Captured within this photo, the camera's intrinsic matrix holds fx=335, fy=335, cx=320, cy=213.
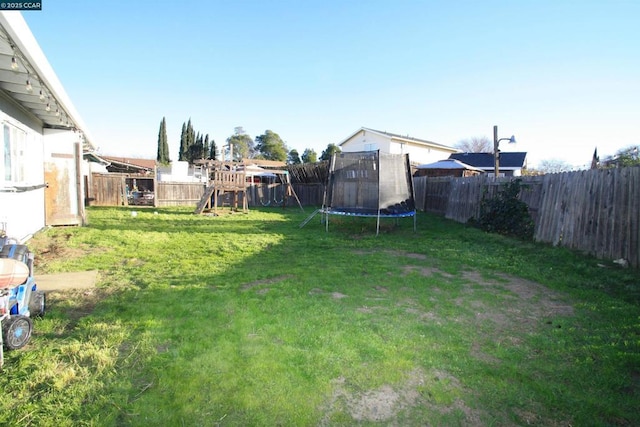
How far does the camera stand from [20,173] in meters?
6.83

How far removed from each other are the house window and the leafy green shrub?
35.5 ft

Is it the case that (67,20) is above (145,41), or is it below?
below

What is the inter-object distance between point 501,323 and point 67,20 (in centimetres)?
872

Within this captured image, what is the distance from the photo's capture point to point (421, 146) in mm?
31156

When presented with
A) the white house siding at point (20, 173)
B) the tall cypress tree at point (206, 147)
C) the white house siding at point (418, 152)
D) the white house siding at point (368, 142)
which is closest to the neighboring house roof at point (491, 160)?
the white house siding at point (418, 152)

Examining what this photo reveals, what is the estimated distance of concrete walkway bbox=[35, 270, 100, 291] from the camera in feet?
13.8

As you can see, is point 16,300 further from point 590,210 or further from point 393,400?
point 590,210

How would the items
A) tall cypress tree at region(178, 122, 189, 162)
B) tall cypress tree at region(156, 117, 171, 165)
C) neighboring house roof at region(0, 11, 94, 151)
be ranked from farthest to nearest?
tall cypress tree at region(156, 117, 171, 165) < tall cypress tree at region(178, 122, 189, 162) < neighboring house roof at region(0, 11, 94, 151)

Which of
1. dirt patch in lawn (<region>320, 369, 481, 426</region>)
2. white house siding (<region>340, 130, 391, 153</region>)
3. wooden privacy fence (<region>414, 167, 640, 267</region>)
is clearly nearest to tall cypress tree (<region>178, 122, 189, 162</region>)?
white house siding (<region>340, 130, 391, 153</region>)

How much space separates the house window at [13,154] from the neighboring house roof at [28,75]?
1.95ft

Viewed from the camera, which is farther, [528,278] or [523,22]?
[523,22]

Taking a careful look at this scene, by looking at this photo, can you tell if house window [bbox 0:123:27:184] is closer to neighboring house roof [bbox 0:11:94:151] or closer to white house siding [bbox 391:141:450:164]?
neighboring house roof [bbox 0:11:94:151]

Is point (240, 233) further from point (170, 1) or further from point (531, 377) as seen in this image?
point (531, 377)

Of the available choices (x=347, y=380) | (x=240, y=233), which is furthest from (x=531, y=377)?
(x=240, y=233)
